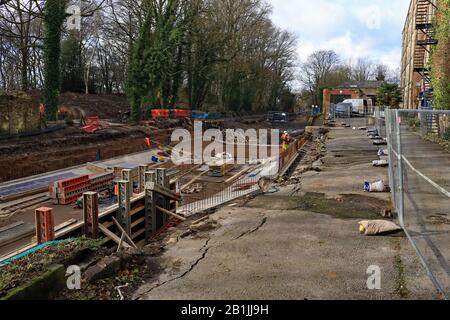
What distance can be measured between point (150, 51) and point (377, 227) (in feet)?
115

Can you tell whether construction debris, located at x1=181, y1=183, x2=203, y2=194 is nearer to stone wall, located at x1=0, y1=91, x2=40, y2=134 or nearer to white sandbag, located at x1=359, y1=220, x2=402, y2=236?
stone wall, located at x1=0, y1=91, x2=40, y2=134

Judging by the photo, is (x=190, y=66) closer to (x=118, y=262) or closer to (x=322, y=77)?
(x=118, y=262)

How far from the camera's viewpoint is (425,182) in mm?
6293

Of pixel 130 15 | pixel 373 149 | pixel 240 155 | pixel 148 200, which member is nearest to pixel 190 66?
pixel 130 15

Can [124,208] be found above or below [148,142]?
below

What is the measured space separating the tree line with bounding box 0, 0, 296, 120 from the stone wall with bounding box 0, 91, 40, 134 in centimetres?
509

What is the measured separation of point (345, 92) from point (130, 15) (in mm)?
29092

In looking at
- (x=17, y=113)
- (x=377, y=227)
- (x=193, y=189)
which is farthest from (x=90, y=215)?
(x=17, y=113)

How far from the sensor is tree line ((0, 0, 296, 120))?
115ft

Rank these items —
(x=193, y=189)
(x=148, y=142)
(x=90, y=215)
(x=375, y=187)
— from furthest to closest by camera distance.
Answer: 1. (x=148, y=142)
2. (x=193, y=189)
3. (x=375, y=187)
4. (x=90, y=215)

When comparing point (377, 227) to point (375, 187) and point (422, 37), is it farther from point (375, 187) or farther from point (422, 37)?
point (422, 37)

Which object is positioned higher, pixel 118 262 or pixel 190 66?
pixel 190 66

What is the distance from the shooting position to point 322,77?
300 ft

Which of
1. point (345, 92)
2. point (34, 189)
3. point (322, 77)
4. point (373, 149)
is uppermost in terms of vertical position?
point (322, 77)
